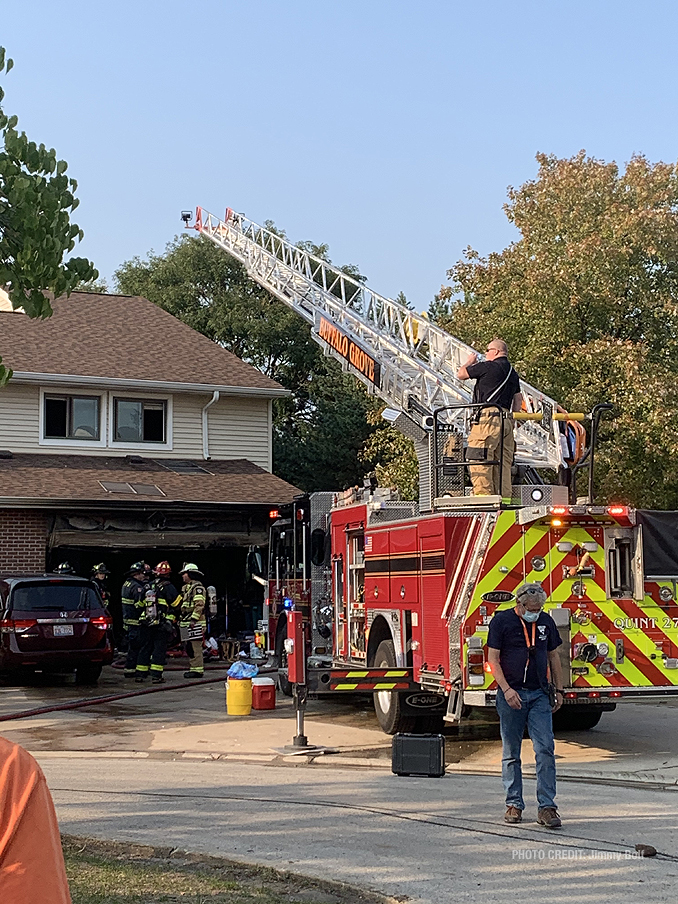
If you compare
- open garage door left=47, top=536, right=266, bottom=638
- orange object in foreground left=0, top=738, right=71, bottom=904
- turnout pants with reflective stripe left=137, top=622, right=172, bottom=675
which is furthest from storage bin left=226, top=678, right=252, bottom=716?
orange object in foreground left=0, top=738, right=71, bottom=904

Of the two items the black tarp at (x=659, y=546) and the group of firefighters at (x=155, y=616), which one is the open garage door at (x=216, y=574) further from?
the black tarp at (x=659, y=546)

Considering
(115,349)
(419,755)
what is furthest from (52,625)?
(115,349)

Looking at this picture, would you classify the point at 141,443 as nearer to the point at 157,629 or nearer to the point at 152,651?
the point at 152,651

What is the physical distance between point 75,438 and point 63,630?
742cm

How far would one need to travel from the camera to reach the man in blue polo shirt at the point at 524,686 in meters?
7.63

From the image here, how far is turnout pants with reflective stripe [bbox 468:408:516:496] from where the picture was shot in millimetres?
10883

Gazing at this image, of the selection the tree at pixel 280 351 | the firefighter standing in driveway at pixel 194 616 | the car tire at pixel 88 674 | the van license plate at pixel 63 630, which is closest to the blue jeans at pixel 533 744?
the van license plate at pixel 63 630

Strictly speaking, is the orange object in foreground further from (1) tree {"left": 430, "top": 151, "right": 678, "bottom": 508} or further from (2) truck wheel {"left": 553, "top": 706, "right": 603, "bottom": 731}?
(1) tree {"left": 430, "top": 151, "right": 678, "bottom": 508}

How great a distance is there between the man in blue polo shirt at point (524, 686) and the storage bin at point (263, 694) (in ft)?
22.3

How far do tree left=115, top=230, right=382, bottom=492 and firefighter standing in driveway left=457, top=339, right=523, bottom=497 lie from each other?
85.8ft

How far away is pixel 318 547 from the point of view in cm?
1427

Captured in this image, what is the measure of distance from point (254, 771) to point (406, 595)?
227 cm

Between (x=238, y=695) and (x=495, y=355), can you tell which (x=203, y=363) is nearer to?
(x=238, y=695)

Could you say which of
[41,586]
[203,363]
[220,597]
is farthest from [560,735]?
[203,363]
